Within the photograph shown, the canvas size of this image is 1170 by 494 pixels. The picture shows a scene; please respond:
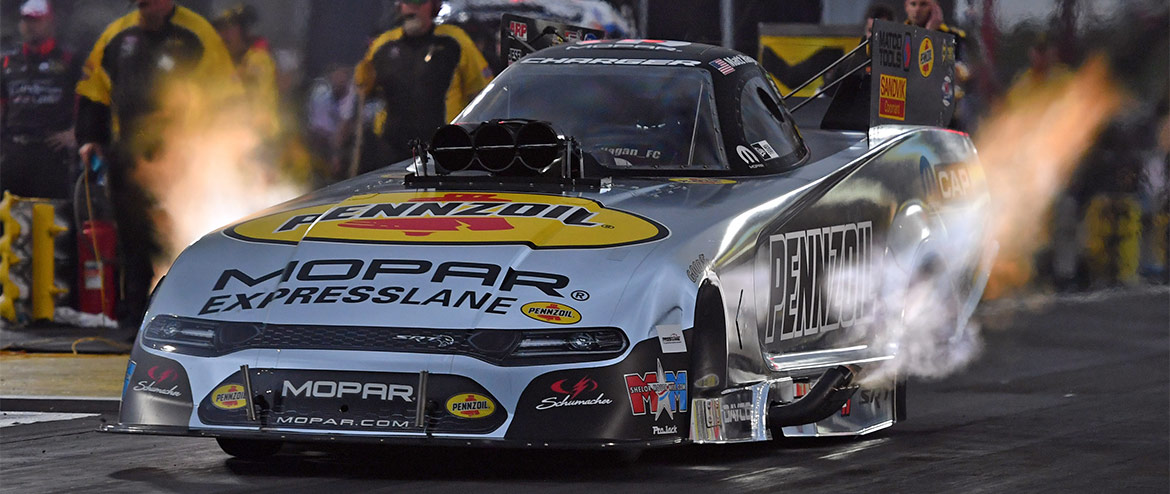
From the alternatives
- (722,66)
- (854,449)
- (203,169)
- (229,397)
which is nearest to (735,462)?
(854,449)

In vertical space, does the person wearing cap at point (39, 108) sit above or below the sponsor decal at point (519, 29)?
below

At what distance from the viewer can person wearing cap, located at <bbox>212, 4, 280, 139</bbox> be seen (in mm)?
12656

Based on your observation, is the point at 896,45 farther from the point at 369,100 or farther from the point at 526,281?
the point at 369,100

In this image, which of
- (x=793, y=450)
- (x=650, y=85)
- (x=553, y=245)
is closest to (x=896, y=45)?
(x=650, y=85)

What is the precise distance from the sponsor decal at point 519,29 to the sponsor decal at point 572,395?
435 centimetres

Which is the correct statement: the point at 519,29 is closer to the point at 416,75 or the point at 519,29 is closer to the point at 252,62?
the point at 416,75

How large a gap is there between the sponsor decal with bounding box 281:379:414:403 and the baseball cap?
7.71 meters

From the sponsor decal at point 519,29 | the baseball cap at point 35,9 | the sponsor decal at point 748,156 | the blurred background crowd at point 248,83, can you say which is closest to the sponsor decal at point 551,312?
the sponsor decal at point 748,156

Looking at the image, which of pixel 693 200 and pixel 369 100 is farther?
pixel 369 100

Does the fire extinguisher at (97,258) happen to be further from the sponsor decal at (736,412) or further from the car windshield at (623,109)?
the sponsor decal at (736,412)

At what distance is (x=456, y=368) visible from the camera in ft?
18.9

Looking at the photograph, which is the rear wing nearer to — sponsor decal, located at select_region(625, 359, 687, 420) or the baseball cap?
sponsor decal, located at select_region(625, 359, 687, 420)

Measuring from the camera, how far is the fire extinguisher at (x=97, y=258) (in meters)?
12.7

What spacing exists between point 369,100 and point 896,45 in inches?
Answer: 186
